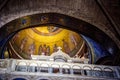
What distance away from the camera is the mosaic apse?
1384 cm

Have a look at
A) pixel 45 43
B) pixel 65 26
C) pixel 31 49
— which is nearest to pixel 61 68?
pixel 65 26

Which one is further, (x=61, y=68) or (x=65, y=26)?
(x=65, y=26)

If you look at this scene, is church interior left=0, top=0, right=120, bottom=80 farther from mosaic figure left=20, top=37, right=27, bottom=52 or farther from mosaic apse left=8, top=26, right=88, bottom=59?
mosaic figure left=20, top=37, right=27, bottom=52

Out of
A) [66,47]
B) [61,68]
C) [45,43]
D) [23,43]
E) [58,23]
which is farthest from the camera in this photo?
[45,43]

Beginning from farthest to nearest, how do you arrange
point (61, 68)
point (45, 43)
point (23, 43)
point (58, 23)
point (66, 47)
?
1. point (45, 43)
2. point (66, 47)
3. point (23, 43)
4. point (58, 23)
5. point (61, 68)

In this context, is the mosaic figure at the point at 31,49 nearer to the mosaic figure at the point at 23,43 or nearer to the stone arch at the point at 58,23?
the mosaic figure at the point at 23,43

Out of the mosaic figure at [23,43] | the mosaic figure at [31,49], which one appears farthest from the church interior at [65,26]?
the mosaic figure at [31,49]

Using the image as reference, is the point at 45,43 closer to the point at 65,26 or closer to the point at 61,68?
the point at 65,26

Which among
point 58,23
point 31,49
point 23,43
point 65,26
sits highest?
point 58,23

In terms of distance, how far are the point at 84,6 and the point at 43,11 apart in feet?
5.86

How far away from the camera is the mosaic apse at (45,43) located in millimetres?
13836

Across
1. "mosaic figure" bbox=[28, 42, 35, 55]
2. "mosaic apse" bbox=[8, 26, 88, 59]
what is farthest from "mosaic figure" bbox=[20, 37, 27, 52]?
"mosaic figure" bbox=[28, 42, 35, 55]

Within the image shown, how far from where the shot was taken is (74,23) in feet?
30.7

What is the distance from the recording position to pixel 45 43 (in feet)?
54.0
